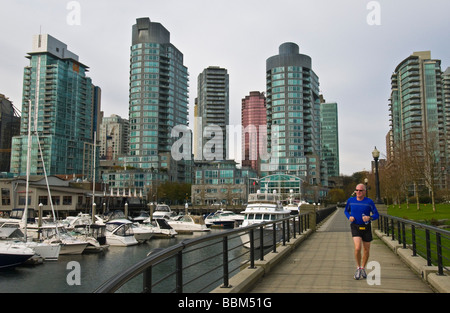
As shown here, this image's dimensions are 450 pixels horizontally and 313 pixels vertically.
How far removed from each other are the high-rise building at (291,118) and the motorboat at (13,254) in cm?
11851

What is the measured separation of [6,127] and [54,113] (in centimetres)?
5371

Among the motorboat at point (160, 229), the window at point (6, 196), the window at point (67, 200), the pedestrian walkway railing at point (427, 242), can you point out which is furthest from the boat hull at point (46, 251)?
the window at point (67, 200)

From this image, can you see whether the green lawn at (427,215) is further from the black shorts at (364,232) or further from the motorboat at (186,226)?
the motorboat at (186,226)

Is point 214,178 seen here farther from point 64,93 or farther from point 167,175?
point 64,93

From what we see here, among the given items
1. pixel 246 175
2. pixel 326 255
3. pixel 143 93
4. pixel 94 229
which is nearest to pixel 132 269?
pixel 326 255

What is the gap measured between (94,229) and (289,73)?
11973 centimetres

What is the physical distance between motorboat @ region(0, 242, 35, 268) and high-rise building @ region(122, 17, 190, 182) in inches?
4255

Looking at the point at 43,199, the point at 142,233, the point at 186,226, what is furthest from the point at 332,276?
the point at 43,199

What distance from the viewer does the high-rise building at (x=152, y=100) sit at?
463 feet

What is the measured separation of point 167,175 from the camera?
134 metres

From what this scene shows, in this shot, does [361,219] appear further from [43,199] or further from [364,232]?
[43,199]

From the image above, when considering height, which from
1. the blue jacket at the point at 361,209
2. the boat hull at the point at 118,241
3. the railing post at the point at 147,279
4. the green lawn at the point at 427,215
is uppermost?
the blue jacket at the point at 361,209

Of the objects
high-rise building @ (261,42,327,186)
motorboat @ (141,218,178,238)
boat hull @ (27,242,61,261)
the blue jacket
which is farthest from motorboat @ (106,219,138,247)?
high-rise building @ (261,42,327,186)
